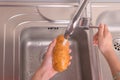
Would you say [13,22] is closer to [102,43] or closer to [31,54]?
[31,54]

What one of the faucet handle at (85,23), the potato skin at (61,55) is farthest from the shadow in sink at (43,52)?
the potato skin at (61,55)

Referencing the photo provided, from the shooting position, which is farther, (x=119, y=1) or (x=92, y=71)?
(x=119, y=1)

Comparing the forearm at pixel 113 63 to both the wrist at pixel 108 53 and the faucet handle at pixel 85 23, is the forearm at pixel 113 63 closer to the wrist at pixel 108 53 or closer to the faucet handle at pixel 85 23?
the wrist at pixel 108 53

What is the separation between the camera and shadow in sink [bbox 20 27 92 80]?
95 centimetres

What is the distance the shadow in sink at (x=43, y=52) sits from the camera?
95 cm

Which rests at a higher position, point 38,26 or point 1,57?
point 38,26

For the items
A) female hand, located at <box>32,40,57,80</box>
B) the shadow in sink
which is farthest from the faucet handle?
female hand, located at <box>32,40,57,80</box>

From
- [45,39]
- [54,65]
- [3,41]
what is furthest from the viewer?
[45,39]

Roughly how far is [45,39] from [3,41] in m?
0.18

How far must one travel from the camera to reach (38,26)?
37.6 inches

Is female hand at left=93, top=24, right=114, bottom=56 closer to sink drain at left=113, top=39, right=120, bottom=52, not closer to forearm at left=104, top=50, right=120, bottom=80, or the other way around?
forearm at left=104, top=50, right=120, bottom=80

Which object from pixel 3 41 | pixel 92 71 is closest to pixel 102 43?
pixel 92 71

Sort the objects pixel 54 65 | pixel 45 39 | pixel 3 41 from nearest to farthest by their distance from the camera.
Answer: pixel 54 65 < pixel 3 41 < pixel 45 39

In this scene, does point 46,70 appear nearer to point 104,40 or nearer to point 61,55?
point 61,55
